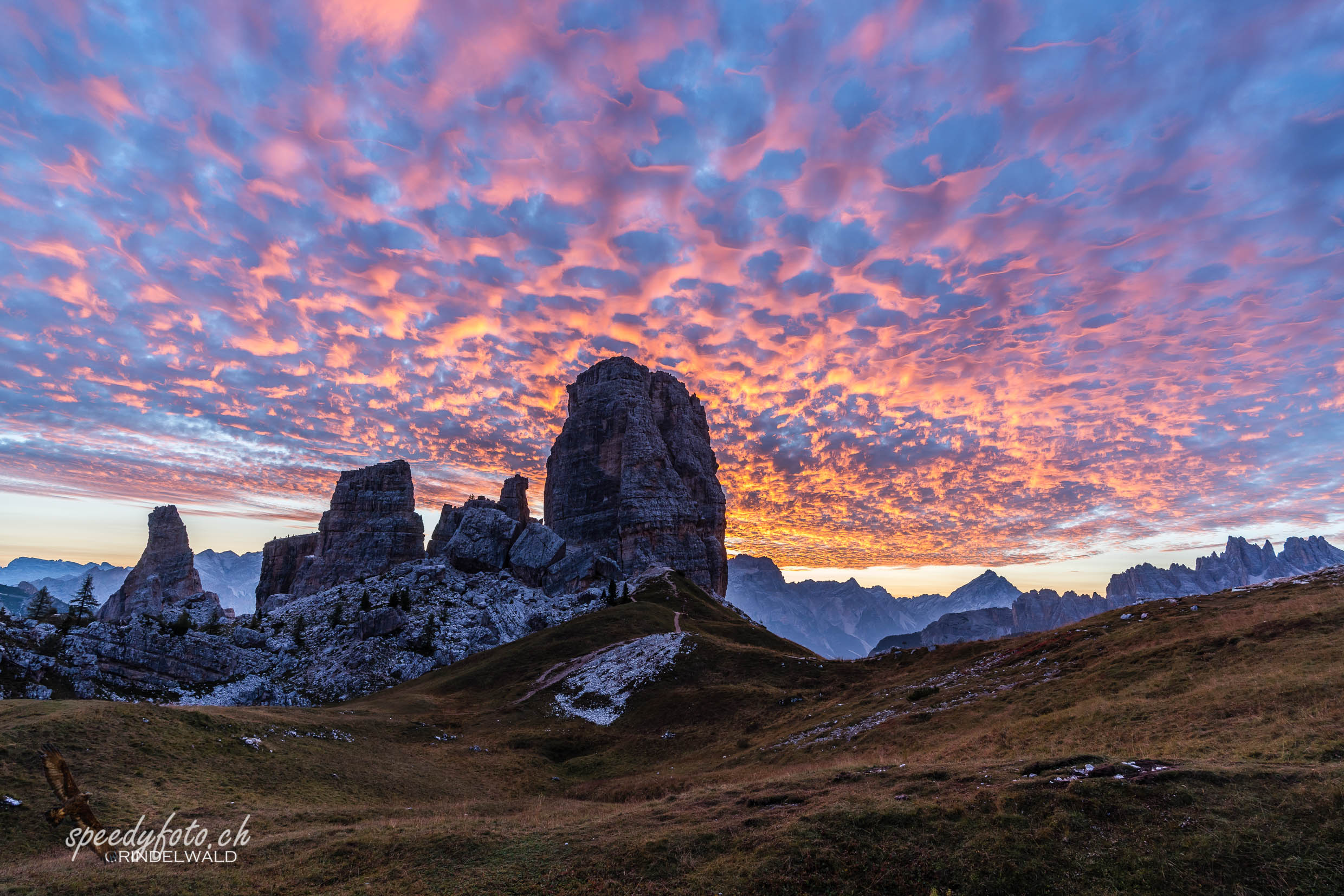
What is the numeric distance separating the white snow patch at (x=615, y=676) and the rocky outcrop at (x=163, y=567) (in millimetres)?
186370

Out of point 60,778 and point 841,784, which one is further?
point 60,778

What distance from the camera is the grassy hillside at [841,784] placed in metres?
16.3

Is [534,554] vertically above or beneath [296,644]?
above

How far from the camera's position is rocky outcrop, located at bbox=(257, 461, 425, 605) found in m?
182

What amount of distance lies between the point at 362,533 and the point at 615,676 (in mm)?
149124

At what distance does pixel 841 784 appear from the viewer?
24.7 meters

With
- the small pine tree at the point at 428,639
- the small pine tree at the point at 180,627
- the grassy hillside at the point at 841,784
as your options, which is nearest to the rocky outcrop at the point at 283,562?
the small pine tree at the point at 428,639

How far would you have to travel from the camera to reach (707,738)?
173ft

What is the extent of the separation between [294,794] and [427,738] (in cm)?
2330

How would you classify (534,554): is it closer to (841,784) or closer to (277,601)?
(277,601)

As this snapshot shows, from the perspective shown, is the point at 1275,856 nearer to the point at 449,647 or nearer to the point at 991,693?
the point at 991,693

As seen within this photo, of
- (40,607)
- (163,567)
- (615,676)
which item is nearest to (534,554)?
(615,676)

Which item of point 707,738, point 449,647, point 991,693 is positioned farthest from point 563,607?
point 991,693

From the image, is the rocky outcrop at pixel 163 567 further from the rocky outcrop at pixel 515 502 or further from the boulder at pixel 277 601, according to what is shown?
the rocky outcrop at pixel 515 502
